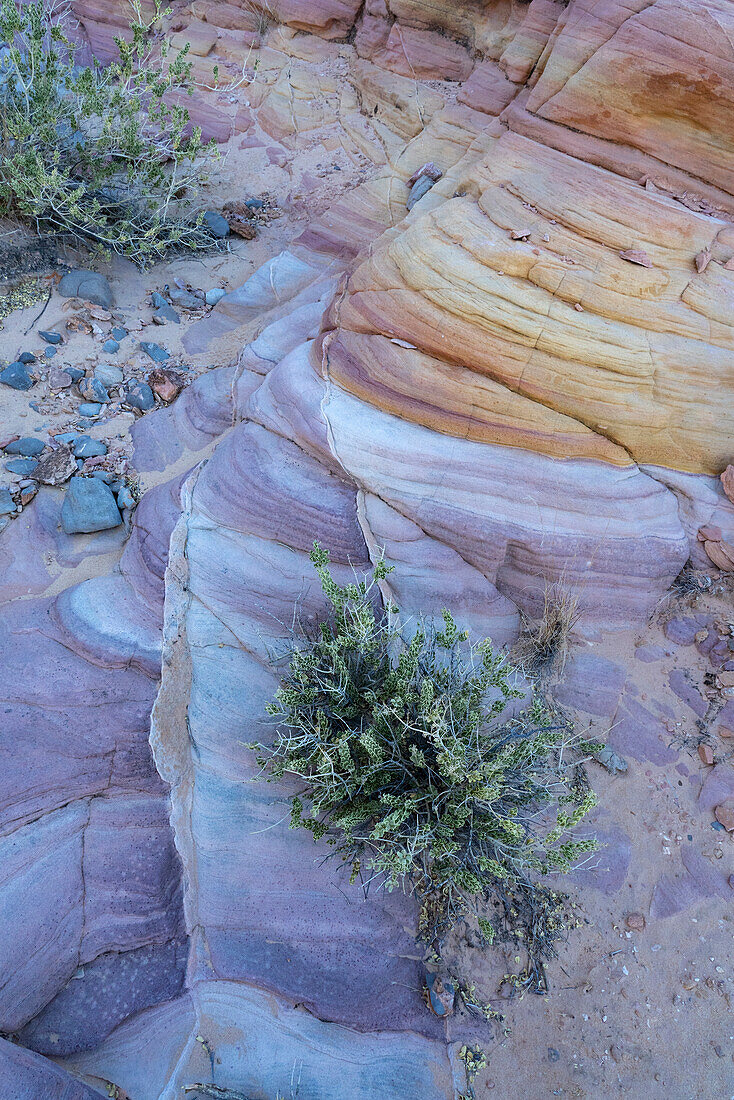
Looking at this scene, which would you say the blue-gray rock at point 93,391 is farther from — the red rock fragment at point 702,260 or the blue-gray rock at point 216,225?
the red rock fragment at point 702,260

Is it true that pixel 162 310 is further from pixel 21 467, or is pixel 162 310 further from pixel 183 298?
pixel 21 467

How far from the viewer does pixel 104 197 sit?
561cm

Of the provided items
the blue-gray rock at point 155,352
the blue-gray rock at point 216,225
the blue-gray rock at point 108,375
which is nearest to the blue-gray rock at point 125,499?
the blue-gray rock at point 108,375

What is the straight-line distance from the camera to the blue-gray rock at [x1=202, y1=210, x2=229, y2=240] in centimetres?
620

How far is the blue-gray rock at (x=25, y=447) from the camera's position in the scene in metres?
4.17

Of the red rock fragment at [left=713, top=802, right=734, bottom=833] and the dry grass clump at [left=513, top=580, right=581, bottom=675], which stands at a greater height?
the dry grass clump at [left=513, top=580, right=581, bottom=675]

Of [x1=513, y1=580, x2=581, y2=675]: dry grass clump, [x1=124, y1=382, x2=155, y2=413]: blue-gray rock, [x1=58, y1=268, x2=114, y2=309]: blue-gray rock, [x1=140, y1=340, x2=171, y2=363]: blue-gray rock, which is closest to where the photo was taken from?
[x1=513, y1=580, x2=581, y2=675]: dry grass clump

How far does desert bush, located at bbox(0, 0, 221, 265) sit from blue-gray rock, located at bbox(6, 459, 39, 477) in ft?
6.91

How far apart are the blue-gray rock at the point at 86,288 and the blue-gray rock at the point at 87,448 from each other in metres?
1.57

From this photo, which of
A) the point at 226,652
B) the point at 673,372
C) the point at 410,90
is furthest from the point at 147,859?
the point at 410,90

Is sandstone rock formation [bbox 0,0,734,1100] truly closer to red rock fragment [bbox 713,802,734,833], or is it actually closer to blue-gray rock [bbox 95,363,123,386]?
red rock fragment [bbox 713,802,734,833]

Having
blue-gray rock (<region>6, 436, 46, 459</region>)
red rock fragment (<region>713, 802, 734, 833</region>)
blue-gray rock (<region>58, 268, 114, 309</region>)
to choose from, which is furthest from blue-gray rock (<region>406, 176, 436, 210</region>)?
red rock fragment (<region>713, 802, 734, 833</region>)

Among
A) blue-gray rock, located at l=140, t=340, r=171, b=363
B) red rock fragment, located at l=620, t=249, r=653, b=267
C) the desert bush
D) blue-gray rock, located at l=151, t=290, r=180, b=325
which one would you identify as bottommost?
blue-gray rock, located at l=140, t=340, r=171, b=363

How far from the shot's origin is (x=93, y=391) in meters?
4.59
